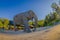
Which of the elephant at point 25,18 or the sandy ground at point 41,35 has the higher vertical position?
the elephant at point 25,18

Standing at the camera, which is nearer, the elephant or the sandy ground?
the sandy ground

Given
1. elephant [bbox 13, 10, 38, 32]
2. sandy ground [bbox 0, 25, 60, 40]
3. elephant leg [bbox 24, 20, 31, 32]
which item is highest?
elephant [bbox 13, 10, 38, 32]

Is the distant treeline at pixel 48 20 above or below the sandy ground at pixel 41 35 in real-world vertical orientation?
above

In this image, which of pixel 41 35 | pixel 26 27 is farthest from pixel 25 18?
pixel 41 35

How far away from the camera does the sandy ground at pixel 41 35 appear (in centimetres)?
220

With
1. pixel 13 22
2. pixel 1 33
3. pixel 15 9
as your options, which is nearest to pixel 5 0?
pixel 15 9

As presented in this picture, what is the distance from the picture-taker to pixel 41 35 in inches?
88.7

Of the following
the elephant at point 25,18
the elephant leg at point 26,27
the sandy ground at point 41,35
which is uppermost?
the elephant at point 25,18

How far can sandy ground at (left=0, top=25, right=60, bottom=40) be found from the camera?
2197mm

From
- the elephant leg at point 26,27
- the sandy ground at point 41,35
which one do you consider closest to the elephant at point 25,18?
the elephant leg at point 26,27

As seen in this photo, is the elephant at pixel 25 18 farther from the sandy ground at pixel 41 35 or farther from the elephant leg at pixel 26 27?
the sandy ground at pixel 41 35

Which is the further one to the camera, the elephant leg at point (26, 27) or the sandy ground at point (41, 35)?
the elephant leg at point (26, 27)

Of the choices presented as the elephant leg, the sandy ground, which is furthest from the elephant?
the sandy ground

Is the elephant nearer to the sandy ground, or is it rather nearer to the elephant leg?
the elephant leg
